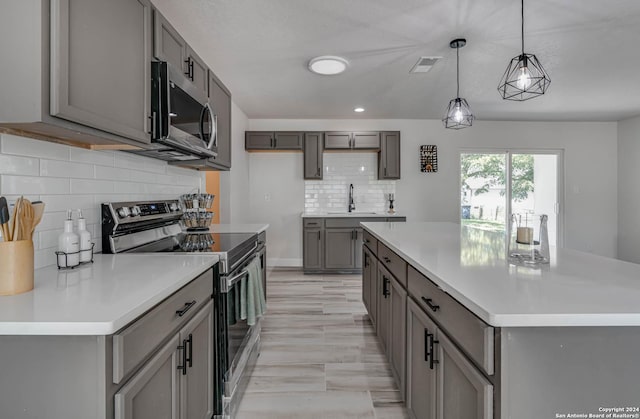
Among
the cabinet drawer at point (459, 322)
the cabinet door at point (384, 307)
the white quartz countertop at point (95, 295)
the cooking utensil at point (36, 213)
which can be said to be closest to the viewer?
the white quartz countertop at point (95, 295)

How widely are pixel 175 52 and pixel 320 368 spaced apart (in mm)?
2163

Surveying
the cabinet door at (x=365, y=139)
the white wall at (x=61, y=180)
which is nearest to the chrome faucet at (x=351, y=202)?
the cabinet door at (x=365, y=139)

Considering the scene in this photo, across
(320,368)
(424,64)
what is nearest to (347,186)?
(424,64)

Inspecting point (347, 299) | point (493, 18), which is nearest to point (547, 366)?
point (493, 18)

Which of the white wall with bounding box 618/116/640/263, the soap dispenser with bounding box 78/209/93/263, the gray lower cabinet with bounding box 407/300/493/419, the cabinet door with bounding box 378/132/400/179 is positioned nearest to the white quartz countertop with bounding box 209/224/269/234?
the soap dispenser with bounding box 78/209/93/263

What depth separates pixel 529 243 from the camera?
1371mm

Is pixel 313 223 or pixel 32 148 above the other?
pixel 32 148

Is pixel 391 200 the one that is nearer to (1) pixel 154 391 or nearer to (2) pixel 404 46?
(2) pixel 404 46

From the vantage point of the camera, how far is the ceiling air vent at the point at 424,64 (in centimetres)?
294

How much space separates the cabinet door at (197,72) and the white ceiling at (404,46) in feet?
1.00

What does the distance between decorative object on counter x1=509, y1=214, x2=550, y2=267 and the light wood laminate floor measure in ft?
3.36

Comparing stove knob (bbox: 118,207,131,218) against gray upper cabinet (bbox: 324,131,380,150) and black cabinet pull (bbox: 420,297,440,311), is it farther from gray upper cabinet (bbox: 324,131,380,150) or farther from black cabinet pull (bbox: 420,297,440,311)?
gray upper cabinet (bbox: 324,131,380,150)

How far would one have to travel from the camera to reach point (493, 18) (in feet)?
7.39

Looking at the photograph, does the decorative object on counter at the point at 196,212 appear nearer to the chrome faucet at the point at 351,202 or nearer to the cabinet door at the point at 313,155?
the cabinet door at the point at 313,155
